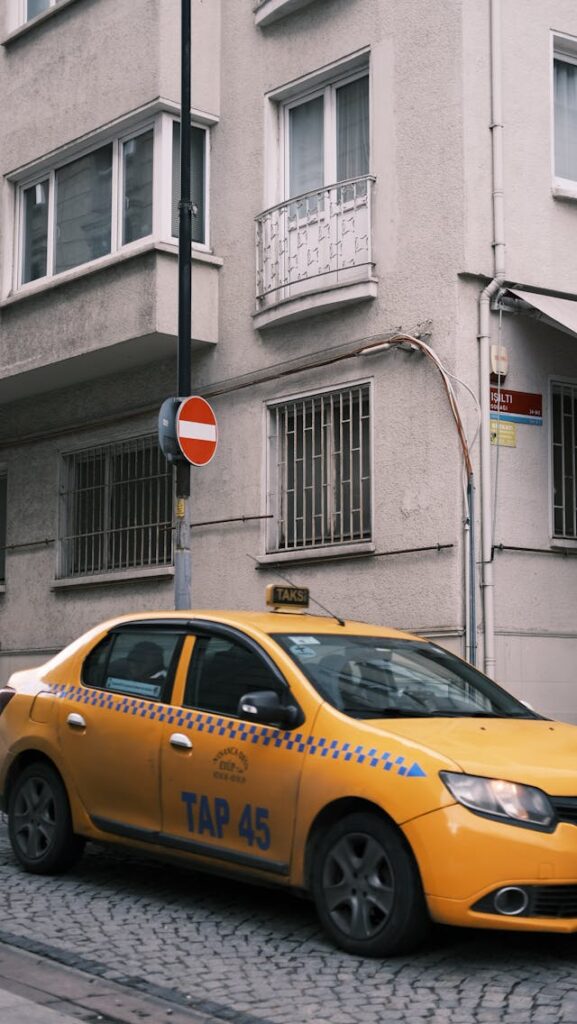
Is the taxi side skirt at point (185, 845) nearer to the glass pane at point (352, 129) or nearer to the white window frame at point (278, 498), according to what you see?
the white window frame at point (278, 498)

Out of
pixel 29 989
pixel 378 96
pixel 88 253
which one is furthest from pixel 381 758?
pixel 88 253

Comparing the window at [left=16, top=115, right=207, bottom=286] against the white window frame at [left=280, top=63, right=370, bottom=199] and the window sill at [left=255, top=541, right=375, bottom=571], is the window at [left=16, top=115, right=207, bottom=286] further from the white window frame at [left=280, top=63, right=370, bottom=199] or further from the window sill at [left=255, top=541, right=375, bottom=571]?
the window sill at [left=255, top=541, right=375, bottom=571]

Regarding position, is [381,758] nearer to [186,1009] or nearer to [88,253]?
[186,1009]

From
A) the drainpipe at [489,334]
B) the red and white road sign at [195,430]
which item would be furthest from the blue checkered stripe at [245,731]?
the drainpipe at [489,334]

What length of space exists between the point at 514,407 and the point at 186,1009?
317 inches

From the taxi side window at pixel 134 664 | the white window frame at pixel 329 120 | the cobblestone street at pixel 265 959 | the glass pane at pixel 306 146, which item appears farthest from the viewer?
the glass pane at pixel 306 146

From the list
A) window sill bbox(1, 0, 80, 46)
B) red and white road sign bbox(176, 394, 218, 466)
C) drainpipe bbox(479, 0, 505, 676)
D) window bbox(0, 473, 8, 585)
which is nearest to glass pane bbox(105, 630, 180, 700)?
red and white road sign bbox(176, 394, 218, 466)

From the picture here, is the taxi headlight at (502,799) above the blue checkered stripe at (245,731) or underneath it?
underneath

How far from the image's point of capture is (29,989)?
574 centimetres

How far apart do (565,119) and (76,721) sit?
27.0ft

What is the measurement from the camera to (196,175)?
1545 centimetres

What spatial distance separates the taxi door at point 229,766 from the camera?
22.2 feet

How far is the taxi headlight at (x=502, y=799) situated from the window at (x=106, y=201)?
9.64 meters

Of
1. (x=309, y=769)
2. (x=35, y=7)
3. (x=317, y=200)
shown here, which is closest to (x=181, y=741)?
(x=309, y=769)
